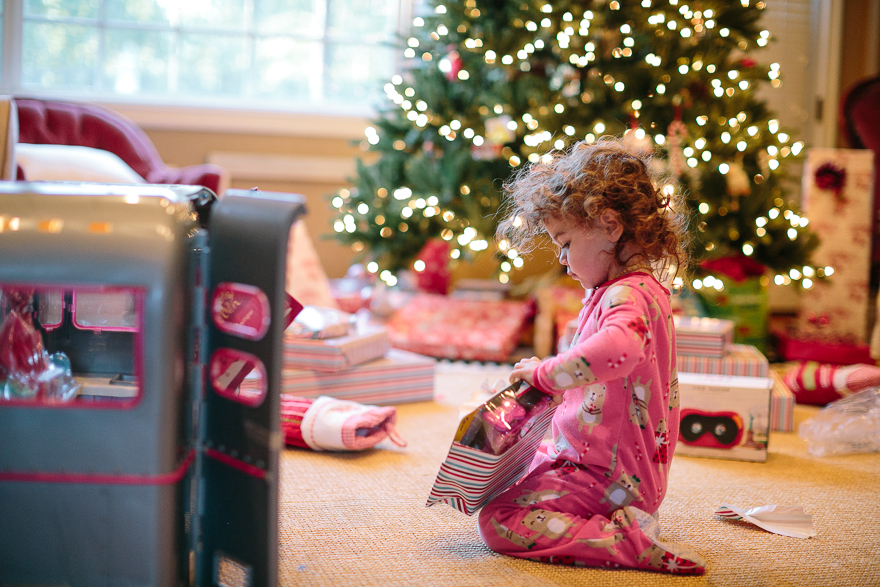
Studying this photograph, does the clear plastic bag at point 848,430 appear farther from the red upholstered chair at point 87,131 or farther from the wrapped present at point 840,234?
the red upholstered chair at point 87,131

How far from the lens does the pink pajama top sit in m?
0.98

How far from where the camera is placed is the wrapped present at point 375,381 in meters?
1.71

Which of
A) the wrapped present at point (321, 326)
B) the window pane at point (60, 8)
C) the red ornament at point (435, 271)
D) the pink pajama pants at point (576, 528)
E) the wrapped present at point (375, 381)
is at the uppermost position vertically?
the window pane at point (60, 8)

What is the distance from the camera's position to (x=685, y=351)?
1.84m

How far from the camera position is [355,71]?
351 centimetres

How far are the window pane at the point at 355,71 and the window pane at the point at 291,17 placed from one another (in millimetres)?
131

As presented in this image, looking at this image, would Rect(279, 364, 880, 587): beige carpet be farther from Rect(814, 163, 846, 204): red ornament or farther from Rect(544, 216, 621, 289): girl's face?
Rect(814, 163, 846, 204): red ornament

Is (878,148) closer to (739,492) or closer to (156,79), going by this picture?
(739,492)

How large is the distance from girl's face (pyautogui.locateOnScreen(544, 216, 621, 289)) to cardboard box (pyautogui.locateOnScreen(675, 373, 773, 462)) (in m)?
0.56

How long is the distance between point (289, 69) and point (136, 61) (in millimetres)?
677

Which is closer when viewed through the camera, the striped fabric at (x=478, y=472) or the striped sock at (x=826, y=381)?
the striped fabric at (x=478, y=472)

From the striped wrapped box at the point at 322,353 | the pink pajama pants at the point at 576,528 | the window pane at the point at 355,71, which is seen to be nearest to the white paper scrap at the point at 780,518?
the pink pajama pants at the point at 576,528

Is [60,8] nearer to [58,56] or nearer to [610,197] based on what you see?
[58,56]

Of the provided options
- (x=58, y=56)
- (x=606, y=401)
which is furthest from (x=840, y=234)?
(x=58, y=56)
